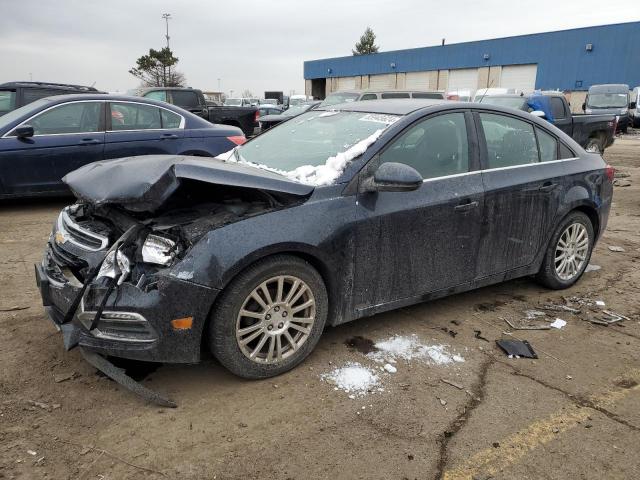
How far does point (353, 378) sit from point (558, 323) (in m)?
1.91

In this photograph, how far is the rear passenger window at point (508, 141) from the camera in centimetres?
402

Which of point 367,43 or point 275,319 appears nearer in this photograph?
point 275,319

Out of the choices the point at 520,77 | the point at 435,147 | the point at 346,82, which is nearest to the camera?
the point at 435,147

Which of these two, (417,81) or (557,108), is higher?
(417,81)

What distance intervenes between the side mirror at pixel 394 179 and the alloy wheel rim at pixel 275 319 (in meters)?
0.77

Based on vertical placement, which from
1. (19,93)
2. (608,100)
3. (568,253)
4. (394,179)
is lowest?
(568,253)

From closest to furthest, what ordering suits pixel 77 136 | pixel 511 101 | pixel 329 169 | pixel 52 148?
pixel 329 169 < pixel 52 148 < pixel 77 136 < pixel 511 101

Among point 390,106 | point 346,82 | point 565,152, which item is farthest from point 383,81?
point 390,106

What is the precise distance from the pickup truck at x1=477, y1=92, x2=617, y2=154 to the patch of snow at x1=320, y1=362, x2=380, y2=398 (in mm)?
→ 10000

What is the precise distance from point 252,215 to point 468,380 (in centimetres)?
165

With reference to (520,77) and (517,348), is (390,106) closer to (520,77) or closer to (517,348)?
(517,348)

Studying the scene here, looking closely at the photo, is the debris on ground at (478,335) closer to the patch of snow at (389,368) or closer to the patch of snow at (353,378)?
the patch of snow at (389,368)

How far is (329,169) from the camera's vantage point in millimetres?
3359

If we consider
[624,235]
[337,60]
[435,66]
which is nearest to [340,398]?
[624,235]
